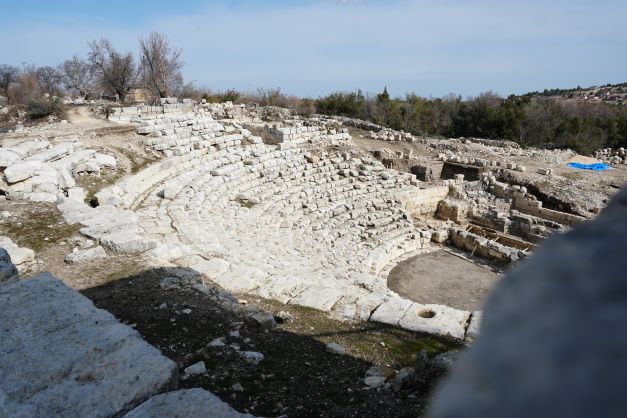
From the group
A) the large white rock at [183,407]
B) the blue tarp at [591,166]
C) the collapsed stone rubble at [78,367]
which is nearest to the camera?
the large white rock at [183,407]

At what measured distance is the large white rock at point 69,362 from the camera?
2.92m

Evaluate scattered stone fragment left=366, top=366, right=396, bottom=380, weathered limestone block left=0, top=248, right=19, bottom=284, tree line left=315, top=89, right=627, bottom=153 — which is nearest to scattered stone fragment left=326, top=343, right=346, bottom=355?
scattered stone fragment left=366, top=366, right=396, bottom=380

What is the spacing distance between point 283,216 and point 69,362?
901cm

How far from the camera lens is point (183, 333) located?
15.4 ft

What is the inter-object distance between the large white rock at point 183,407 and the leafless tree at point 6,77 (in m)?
34.6

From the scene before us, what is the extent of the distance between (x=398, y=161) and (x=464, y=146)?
5675 mm

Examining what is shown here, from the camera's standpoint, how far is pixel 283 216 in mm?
12180

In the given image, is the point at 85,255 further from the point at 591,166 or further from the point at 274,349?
the point at 591,166

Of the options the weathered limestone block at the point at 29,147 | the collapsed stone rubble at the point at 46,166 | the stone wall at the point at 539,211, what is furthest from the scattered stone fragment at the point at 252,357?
the stone wall at the point at 539,211

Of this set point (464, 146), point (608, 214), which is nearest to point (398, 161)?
point (464, 146)

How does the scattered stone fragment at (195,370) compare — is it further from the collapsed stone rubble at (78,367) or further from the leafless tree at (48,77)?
the leafless tree at (48,77)

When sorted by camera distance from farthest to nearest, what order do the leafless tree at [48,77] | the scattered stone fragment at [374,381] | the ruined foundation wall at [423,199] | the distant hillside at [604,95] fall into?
the distant hillside at [604,95]
the leafless tree at [48,77]
the ruined foundation wall at [423,199]
the scattered stone fragment at [374,381]

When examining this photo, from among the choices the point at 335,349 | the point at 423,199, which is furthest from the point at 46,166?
the point at 423,199

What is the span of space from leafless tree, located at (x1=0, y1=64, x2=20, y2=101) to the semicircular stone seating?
72.4 ft
